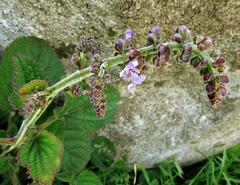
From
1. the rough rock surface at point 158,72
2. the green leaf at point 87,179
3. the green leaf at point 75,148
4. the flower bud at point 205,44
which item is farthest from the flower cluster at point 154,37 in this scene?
the green leaf at point 87,179

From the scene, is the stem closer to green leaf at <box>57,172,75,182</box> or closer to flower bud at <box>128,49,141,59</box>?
flower bud at <box>128,49,141,59</box>

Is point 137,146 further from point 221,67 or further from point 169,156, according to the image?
point 221,67

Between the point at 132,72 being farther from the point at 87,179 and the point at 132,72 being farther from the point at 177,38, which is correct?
the point at 87,179

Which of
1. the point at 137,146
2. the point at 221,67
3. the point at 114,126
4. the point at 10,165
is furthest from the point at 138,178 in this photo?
the point at 221,67

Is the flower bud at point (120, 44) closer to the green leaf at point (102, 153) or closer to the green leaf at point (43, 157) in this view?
the green leaf at point (43, 157)

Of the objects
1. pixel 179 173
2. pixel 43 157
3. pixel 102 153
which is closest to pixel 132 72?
pixel 43 157

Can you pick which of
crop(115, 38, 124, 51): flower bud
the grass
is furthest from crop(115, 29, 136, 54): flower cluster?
the grass
